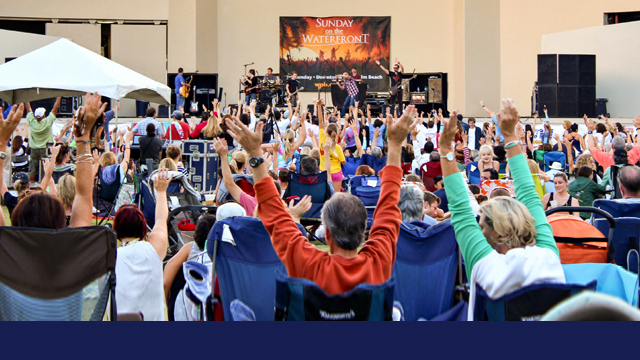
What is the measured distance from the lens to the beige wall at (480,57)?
19484 mm

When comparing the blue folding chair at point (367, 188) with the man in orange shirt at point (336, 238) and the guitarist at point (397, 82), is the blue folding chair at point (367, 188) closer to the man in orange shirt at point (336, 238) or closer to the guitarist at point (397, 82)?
the man in orange shirt at point (336, 238)

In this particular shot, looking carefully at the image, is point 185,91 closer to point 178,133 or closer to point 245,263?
point 178,133

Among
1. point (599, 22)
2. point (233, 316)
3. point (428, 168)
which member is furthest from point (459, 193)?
point (599, 22)

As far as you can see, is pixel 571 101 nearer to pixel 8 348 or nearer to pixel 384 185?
pixel 384 185

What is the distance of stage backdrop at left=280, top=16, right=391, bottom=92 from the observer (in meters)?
20.8

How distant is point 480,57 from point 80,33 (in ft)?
44.0

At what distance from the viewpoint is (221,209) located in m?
3.43

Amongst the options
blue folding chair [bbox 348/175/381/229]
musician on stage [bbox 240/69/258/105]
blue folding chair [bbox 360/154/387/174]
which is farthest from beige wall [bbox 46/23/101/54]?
blue folding chair [bbox 348/175/381/229]

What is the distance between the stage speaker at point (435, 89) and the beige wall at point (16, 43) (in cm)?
1238

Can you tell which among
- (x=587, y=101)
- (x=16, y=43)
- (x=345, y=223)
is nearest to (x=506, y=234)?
(x=345, y=223)

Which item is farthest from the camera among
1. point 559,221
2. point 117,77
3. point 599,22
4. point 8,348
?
point 599,22

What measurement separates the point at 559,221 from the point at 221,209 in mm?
1825

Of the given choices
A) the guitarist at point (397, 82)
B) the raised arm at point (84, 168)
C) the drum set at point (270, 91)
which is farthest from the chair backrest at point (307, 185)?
the guitarist at point (397, 82)

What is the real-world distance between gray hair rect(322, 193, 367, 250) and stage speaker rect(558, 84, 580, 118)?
16617mm
